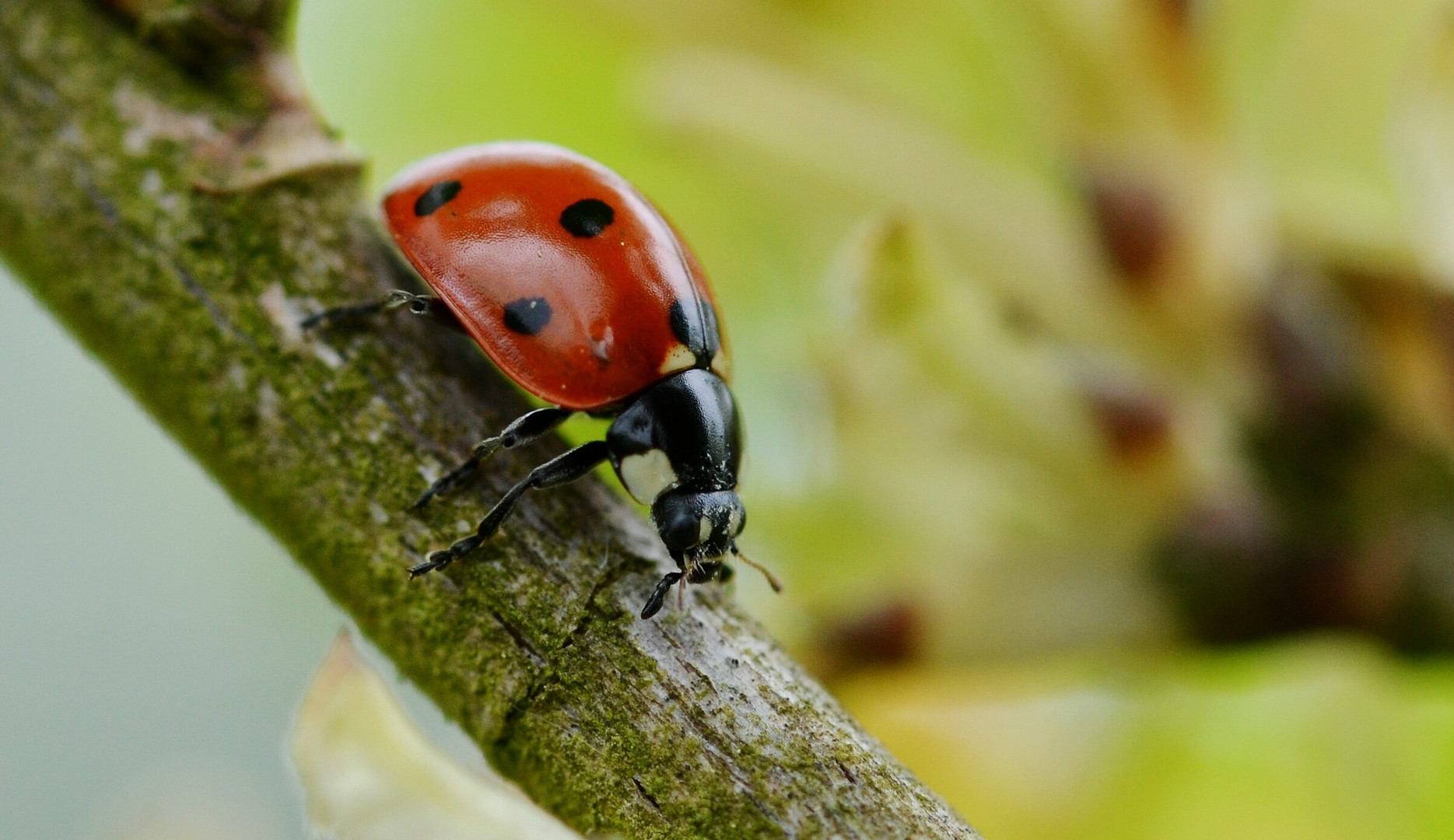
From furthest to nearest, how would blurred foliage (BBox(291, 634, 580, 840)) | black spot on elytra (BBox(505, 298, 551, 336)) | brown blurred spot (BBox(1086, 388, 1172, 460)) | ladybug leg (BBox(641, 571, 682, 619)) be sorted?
brown blurred spot (BBox(1086, 388, 1172, 460))
black spot on elytra (BBox(505, 298, 551, 336))
ladybug leg (BBox(641, 571, 682, 619))
blurred foliage (BBox(291, 634, 580, 840))

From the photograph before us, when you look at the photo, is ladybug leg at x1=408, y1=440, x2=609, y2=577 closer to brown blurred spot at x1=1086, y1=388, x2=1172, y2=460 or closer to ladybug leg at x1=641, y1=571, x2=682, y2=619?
ladybug leg at x1=641, y1=571, x2=682, y2=619

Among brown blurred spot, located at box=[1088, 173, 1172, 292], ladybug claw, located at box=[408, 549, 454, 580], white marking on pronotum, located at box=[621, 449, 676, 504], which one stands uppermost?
brown blurred spot, located at box=[1088, 173, 1172, 292]

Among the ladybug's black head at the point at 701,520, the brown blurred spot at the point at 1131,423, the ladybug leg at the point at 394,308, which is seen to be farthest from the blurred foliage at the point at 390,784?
the brown blurred spot at the point at 1131,423

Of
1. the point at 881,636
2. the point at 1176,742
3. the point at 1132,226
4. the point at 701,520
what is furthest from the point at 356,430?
the point at 1176,742

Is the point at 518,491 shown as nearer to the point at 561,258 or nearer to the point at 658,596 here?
the point at 658,596

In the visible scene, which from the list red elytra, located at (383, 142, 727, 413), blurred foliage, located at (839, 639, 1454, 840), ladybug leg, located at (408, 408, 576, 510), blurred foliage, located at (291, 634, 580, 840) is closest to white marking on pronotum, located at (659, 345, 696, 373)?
red elytra, located at (383, 142, 727, 413)

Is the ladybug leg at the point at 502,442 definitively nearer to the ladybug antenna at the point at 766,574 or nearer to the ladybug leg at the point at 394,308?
the ladybug leg at the point at 394,308

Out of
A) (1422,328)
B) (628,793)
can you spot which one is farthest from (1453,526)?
(628,793)

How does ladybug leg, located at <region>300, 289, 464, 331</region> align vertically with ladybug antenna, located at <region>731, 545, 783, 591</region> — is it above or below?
below
